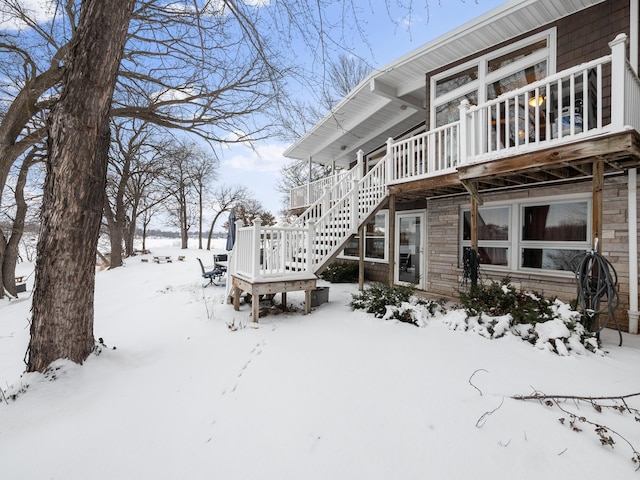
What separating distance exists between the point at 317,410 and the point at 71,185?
310 cm

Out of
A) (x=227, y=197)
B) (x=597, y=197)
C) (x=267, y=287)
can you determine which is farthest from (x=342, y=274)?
(x=227, y=197)

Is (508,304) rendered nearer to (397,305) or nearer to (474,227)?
(474,227)

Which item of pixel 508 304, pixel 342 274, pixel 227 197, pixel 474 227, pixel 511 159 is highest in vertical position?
pixel 227 197

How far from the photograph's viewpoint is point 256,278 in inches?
196

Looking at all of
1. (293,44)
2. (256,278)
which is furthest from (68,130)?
(256,278)

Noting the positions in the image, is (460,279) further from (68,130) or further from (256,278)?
(68,130)

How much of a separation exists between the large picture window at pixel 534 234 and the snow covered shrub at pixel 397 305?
2064 mm

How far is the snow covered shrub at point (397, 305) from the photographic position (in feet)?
15.0

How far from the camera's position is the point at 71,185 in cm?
289

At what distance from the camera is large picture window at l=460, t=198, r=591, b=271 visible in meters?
5.07

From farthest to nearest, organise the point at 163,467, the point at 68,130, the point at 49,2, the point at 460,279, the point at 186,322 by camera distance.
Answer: the point at 460,279
the point at 186,322
the point at 49,2
the point at 68,130
the point at 163,467

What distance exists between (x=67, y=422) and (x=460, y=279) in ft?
22.0

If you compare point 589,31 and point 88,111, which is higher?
point 589,31

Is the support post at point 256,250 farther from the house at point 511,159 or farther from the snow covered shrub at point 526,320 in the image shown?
the snow covered shrub at point 526,320
